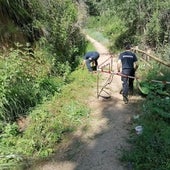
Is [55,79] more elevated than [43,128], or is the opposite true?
[55,79]

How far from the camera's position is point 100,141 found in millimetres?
7727

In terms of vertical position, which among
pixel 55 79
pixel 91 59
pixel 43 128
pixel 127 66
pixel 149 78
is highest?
pixel 127 66

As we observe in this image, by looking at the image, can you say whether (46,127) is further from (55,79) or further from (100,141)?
(55,79)

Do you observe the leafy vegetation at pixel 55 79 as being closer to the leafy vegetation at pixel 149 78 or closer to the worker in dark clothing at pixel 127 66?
the leafy vegetation at pixel 149 78

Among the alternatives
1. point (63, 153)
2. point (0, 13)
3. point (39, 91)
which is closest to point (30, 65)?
→ point (39, 91)

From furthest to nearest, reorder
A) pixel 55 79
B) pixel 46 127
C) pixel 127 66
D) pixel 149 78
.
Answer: pixel 55 79 → pixel 149 78 → pixel 127 66 → pixel 46 127

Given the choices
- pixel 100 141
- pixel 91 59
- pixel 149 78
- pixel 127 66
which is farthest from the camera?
pixel 91 59

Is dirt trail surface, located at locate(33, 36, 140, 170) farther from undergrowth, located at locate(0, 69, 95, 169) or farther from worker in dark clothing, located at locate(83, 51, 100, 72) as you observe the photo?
worker in dark clothing, located at locate(83, 51, 100, 72)

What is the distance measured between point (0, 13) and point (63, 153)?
6.43 metres

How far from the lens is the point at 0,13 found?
11.9 metres

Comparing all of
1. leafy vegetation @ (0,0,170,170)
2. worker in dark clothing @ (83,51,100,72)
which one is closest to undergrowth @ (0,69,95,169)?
leafy vegetation @ (0,0,170,170)

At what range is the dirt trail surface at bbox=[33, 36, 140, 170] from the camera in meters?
6.98

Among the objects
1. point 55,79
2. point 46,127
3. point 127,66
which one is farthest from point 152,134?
point 55,79

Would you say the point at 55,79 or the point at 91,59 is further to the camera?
the point at 91,59
